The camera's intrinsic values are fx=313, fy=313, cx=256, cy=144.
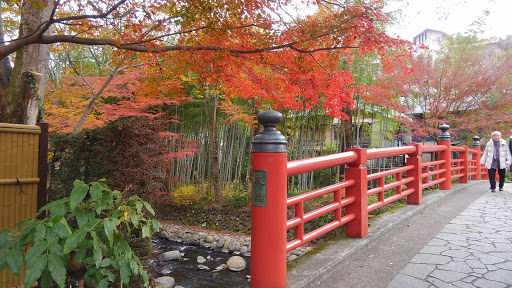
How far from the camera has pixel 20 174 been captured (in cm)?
257

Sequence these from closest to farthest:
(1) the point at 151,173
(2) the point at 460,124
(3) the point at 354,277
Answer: (3) the point at 354,277 < (1) the point at 151,173 < (2) the point at 460,124

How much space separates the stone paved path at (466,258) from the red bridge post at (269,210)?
3.01ft

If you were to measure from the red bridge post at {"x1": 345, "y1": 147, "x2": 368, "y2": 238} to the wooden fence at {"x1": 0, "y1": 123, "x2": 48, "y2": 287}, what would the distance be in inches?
109

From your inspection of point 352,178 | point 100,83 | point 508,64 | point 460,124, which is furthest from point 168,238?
point 508,64

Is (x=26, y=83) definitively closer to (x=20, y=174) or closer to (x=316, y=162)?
(x=20, y=174)

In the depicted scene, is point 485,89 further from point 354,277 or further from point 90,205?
point 90,205

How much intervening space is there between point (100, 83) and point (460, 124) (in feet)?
35.4

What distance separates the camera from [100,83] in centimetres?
791

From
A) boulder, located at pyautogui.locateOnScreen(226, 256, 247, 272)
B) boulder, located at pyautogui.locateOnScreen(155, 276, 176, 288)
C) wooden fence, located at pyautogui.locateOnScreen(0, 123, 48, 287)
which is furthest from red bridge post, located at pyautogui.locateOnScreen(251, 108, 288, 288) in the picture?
boulder, located at pyautogui.locateOnScreen(226, 256, 247, 272)

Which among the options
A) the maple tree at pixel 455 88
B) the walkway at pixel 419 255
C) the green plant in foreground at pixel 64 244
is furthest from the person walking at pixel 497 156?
the green plant in foreground at pixel 64 244

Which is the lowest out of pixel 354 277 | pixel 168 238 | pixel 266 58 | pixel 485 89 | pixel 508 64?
pixel 168 238

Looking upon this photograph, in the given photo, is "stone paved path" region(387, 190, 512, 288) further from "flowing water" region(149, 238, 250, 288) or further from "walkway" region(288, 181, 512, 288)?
"flowing water" region(149, 238, 250, 288)

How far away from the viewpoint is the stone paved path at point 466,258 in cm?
227

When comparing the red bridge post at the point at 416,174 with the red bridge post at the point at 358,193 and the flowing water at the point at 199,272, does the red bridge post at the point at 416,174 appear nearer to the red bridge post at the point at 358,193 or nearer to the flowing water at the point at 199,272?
the red bridge post at the point at 358,193
